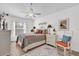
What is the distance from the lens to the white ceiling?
2477mm

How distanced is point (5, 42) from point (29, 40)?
0.68 meters

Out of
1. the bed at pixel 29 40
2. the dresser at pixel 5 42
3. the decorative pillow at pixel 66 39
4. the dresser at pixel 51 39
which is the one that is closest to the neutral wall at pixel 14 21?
the dresser at pixel 5 42

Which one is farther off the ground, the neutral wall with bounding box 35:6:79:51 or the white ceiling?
the white ceiling

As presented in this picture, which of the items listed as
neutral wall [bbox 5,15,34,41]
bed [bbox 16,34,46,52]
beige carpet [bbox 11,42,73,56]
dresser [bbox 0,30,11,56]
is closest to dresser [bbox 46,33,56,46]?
bed [bbox 16,34,46,52]

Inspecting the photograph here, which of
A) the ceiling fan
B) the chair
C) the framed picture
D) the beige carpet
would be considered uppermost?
the ceiling fan

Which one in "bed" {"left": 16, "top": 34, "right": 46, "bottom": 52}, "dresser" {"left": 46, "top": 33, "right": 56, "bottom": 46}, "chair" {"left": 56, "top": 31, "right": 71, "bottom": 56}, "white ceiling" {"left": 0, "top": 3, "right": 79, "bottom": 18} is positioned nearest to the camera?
"white ceiling" {"left": 0, "top": 3, "right": 79, "bottom": 18}

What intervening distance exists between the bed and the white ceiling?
55 centimetres

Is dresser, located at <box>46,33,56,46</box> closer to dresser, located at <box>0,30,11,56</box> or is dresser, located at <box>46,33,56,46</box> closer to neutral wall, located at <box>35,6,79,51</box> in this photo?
neutral wall, located at <box>35,6,79,51</box>

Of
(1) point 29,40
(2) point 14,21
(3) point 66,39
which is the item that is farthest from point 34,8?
(3) point 66,39

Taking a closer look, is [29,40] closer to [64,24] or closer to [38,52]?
[38,52]

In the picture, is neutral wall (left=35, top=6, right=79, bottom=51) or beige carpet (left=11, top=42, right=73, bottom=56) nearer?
beige carpet (left=11, top=42, right=73, bottom=56)

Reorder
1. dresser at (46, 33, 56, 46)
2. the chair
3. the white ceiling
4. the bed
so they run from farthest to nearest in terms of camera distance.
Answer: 1. dresser at (46, 33, 56, 46)
2. the bed
3. the chair
4. the white ceiling

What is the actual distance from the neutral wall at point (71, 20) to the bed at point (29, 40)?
0.31m

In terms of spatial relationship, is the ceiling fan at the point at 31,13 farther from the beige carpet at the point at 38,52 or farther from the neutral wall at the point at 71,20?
the beige carpet at the point at 38,52
